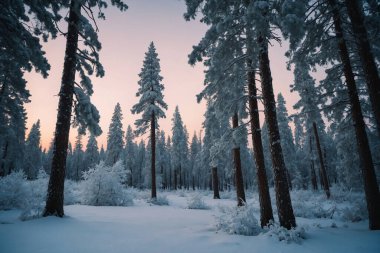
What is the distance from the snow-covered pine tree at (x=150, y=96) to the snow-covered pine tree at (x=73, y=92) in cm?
994

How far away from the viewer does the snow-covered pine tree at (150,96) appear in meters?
21.0

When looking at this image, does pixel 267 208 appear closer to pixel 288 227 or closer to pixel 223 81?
pixel 288 227

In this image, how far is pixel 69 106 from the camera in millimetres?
9203

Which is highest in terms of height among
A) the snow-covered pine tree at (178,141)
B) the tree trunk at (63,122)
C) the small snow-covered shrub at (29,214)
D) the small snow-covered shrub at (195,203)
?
the snow-covered pine tree at (178,141)

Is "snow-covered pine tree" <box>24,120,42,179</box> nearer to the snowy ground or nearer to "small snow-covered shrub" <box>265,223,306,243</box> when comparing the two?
the snowy ground

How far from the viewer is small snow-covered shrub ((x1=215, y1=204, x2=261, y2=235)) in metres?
6.61

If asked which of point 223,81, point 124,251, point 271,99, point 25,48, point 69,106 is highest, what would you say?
point 25,48

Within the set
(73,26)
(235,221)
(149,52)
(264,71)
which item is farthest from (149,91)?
(235,221)

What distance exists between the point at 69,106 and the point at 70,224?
4.54 meters

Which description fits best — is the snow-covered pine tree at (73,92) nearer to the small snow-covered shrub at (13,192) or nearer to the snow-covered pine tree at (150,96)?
the small snow-covered shrub at (13,192)

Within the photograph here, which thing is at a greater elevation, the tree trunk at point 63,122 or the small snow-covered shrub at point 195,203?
the tree trunk at point 63,122

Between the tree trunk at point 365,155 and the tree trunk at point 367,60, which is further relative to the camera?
the tree trunk at point 365,155

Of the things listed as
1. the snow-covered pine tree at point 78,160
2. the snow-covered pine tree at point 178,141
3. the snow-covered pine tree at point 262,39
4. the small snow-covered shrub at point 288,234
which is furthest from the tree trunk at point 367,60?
the snow-covered pine tree at point 78,160

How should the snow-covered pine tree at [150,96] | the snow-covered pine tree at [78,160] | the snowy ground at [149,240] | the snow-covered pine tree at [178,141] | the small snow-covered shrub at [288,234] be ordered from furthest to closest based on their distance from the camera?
1. the snow-covered pine tree at [78,160]
2. the snow-covered pine tree at [178,141]
3. the snow-covered pine tree at [150,96]
4. the small snow-covered shrub at [288,234]
5. the snowy ground at [149,240]
